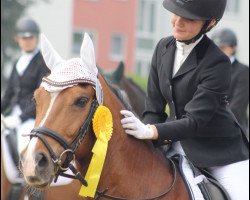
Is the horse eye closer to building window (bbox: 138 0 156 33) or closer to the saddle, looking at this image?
the saddle

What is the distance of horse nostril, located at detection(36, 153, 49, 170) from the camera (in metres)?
4.51

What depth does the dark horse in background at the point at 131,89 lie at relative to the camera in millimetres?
9562

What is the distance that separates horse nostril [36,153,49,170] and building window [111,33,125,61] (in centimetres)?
4900

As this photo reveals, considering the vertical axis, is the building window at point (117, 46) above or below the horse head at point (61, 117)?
below

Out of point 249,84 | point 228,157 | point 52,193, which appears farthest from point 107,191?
point 249,84

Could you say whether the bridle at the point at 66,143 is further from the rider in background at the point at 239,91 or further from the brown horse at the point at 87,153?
the rider in background at the point at 239,91

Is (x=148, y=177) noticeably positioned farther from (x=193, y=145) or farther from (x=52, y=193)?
(x=52, y=193)

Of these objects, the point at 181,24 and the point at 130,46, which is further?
the point at 130,46

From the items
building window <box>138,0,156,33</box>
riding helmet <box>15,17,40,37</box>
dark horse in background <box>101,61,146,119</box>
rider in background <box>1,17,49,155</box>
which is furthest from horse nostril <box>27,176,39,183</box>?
building window <box>138,0,156,33</box>

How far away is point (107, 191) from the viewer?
5016 millimetres

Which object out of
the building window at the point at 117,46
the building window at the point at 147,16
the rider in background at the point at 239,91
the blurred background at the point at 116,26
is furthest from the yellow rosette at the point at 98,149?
the building window at the point at 147,16

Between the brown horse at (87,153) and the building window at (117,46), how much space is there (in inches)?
1902

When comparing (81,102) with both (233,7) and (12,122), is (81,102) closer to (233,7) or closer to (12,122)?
(12,122)

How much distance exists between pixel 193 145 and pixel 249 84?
4.96 m
